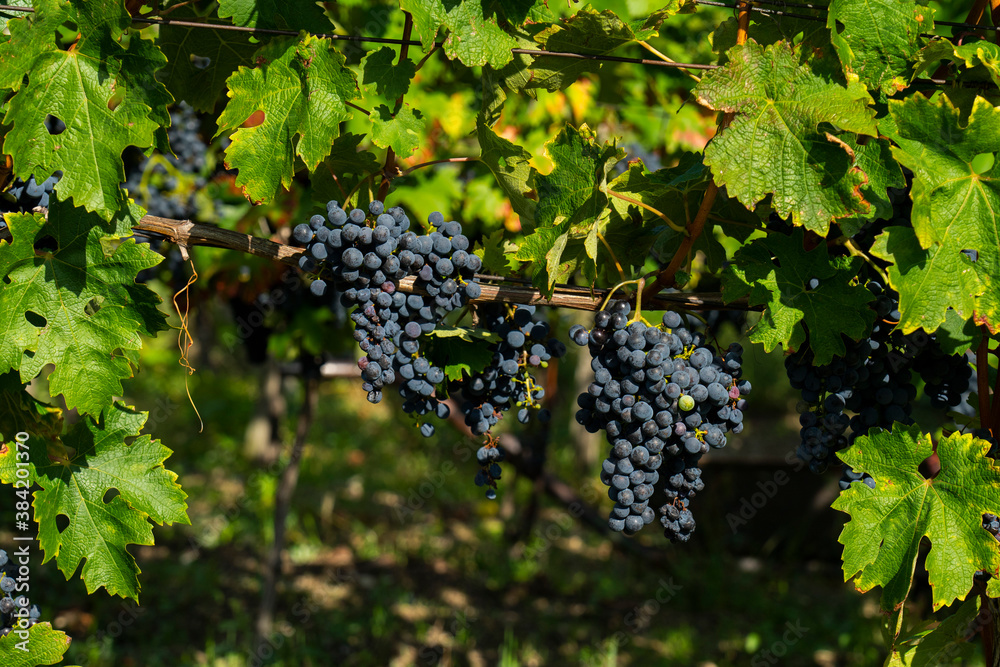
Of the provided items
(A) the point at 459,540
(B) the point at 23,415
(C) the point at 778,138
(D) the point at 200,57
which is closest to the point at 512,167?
(C) the point at 778,138

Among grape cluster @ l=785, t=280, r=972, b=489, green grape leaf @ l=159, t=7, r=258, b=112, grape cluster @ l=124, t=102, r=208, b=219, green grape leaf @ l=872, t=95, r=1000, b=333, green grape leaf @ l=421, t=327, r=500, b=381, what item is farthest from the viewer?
grape cluster @ l=124, t=102, r=208, b=219

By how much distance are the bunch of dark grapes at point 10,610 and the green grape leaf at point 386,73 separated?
1.45m

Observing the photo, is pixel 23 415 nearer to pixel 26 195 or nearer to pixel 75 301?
pixel 75 301

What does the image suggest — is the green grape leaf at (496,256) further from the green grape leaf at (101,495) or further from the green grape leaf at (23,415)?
the green grape leaf at (23,415)

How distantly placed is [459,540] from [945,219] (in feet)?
Answer: 16.7

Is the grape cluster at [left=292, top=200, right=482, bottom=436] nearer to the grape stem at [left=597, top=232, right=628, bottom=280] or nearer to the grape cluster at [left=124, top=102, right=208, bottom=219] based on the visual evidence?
the grape stem at [left=597, top=232, right=628, bottom=280]

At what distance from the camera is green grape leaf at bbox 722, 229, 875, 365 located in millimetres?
1481

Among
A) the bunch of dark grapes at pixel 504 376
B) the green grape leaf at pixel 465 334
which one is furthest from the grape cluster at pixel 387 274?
the bunch of dark grapes at pixel 504 376

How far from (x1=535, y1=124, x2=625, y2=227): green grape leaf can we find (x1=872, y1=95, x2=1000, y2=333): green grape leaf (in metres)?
0.53

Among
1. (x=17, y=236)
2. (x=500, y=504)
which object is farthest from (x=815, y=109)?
(x=500, y=504)

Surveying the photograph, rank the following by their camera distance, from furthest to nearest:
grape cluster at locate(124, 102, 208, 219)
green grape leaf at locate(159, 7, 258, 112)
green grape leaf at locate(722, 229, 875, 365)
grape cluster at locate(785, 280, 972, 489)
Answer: grape cluster at locate(124, 102, 208, 219)
green grape leaf at locate(159, 7, 258, 112)
grape cluster at locate(785, 280, 972, 489)
green grape leaf at locate(722, 229, 875, 365)

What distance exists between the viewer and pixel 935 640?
1.72 m

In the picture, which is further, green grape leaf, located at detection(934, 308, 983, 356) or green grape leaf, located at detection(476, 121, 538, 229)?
green grape leaf, located at detection(476, 121, 538, 229)

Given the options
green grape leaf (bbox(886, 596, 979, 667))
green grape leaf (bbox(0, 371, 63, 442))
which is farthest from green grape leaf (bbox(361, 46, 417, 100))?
green grape leaf (bbox(886, 596, 979, 667))
